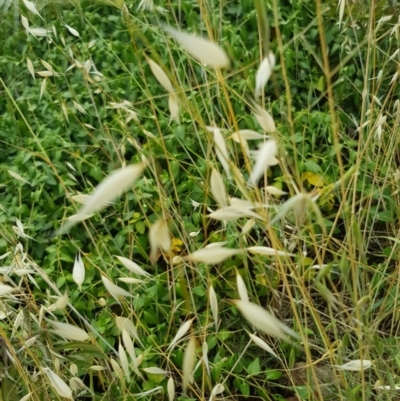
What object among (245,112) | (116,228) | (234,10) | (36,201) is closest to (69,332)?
(116,228)

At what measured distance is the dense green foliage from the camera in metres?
1.11

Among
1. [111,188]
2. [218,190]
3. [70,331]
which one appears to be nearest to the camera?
[111,188]

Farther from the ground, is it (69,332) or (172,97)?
(172,97)

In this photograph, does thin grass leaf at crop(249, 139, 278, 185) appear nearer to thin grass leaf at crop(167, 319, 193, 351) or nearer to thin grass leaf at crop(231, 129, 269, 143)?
thin grass leaf at crop(231, 129, 269, 143)

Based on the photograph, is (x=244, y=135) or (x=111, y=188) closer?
(x=111, y=188)

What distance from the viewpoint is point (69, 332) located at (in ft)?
2.80

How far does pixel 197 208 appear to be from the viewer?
1.52m

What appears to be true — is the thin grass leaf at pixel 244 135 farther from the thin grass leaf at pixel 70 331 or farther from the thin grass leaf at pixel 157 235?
the thin grass leaf at pixel 70 331

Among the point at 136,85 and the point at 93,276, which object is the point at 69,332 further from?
the point at 136,85

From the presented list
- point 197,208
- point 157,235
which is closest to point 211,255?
point 157,235

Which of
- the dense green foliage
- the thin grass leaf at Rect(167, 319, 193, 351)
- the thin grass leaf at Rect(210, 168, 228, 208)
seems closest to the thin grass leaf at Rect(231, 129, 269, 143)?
the thin grass leaf at Rect(210, 168, 228, 208)

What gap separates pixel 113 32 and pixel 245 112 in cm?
68

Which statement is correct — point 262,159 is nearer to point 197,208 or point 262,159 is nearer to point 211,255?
point 211,255

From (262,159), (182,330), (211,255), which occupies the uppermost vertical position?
(262,159)
